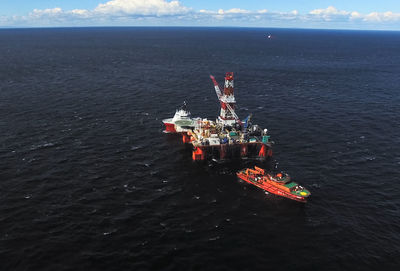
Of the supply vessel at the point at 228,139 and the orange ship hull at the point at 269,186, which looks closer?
the orange ship hull at the point at 269,186

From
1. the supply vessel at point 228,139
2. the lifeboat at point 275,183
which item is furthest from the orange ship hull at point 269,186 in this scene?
the supply vessel at point 228,139

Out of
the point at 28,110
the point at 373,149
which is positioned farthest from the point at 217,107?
the point at 28,110

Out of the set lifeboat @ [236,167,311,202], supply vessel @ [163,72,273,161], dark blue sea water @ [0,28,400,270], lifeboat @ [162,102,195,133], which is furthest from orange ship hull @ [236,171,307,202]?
lifeboat @ [162,102,195,133]

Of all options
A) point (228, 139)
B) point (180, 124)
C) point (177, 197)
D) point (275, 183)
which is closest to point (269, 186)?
point (275, 183)

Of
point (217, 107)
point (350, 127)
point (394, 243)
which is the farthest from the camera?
point (217, 107)

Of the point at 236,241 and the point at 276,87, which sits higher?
the point at 276,87

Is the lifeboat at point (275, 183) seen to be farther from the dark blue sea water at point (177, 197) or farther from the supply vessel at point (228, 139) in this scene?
the supply vessel at point (228, 139)

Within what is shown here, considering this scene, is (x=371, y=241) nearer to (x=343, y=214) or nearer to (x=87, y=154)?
(x=343, y=214)

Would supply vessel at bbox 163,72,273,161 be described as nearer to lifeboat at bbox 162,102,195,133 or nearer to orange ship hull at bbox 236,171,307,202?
lifeboat at bbox 162,102,195,133
